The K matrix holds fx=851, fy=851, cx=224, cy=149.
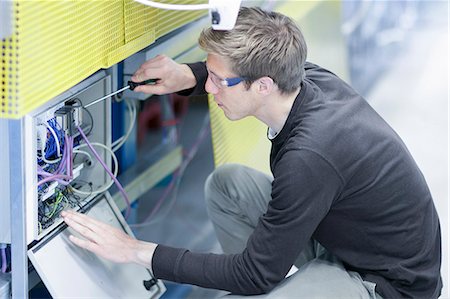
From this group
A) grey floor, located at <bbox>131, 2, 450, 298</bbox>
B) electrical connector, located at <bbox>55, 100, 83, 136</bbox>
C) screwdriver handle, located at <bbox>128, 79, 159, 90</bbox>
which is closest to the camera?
electrical connector, located at <bbox>55, 100, 83, 136</bbox>

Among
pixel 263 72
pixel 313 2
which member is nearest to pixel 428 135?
pixel 313 2

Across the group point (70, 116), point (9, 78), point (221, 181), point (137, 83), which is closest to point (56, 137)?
point (70, 116)

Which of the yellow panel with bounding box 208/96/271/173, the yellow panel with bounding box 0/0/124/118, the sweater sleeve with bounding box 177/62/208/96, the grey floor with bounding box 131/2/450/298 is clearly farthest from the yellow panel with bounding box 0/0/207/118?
the grey floor with bounding box 131/2/450/298

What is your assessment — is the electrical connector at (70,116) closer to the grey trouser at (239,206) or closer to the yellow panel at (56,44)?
the yellow panel at (56,44)

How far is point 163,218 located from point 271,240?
1.28 meters

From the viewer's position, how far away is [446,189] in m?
3.45

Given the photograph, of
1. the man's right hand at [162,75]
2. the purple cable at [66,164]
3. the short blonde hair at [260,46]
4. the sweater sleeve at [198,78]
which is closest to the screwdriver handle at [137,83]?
the man's right hand at [162,75]

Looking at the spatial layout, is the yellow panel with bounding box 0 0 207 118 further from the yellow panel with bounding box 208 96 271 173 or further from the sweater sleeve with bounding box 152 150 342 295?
the yellow panel with bounding box 208 96 271 173

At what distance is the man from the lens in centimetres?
199

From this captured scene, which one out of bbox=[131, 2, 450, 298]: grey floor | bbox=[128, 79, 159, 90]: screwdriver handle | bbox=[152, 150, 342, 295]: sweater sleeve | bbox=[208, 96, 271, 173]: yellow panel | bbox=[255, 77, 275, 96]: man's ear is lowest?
bbox=[131, 2, 450, 298]: grey floor

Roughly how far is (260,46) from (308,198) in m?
0.38

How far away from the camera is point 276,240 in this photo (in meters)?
2.00

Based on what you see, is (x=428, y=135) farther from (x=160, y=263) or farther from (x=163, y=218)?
(x=160, y=263)

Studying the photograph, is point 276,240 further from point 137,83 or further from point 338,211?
point 137,83
